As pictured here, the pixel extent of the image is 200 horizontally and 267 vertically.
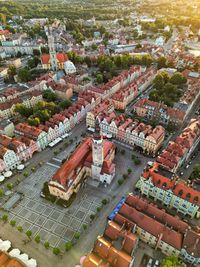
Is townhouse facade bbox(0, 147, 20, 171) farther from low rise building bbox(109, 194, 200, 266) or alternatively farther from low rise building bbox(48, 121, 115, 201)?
low rise building bbox(109, 194, 200, 266)

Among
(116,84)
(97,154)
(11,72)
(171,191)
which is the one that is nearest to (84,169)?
(97,154)

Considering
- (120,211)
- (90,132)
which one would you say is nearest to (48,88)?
(90,132)

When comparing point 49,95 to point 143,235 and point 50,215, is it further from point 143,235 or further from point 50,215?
point 143,235

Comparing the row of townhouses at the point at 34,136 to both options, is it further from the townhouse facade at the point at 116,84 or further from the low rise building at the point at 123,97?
the low rise building at the point at 123,97

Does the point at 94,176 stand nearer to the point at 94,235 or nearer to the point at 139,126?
the point at 94,235

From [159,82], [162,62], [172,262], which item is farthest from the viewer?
[162,62]
